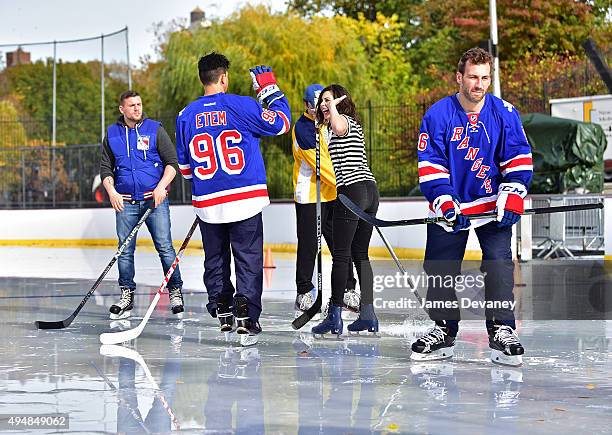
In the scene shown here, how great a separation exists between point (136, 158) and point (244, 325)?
2.60m

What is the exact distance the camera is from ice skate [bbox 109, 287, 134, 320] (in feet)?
33.1

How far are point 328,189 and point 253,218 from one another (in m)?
1.27

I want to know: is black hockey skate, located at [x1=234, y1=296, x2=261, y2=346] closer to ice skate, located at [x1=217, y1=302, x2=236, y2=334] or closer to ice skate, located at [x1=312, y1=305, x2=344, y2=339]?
ice skate, located at [x1=217, y1=302, x2=236, y2=334]

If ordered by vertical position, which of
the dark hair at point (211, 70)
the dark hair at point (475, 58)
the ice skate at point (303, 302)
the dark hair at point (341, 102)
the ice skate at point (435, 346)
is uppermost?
the dark hair at point (211, 70)

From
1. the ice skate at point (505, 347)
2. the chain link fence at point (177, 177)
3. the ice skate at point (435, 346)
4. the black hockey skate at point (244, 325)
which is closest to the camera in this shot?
the ice skate at point (505, 347)

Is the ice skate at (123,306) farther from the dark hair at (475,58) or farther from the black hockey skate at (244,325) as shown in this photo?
the dark hair at (475,58)

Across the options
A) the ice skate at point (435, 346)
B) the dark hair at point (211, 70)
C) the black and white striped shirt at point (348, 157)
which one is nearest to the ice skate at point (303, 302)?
the black and white striped shirt at point (348, 157)

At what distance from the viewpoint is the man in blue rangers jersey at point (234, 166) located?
8.18m

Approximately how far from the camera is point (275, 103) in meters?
8.32

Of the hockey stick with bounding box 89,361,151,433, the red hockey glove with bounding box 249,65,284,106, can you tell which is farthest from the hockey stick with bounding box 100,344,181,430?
the red hockey glove with bounding box 249,65,284,106

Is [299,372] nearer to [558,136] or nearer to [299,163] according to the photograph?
[299,163]

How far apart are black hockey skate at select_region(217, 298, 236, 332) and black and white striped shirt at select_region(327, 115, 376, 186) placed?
1.10m

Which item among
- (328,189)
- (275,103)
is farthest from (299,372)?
(328,189)

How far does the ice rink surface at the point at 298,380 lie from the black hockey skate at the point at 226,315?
0.12 metres
